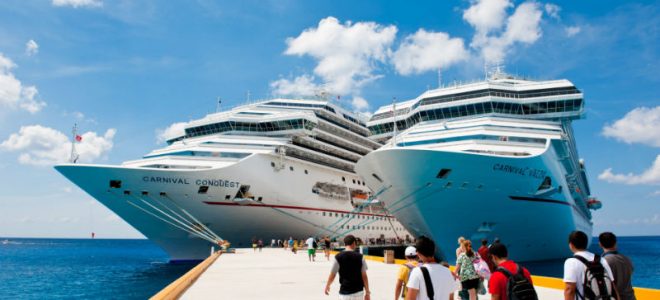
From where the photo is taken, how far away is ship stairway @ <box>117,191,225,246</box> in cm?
3019

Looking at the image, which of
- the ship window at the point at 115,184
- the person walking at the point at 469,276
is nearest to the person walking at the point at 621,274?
the person walking at the point at 469,276

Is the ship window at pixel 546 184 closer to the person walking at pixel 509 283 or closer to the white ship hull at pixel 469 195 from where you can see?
the white ship hull at pixel 469 195

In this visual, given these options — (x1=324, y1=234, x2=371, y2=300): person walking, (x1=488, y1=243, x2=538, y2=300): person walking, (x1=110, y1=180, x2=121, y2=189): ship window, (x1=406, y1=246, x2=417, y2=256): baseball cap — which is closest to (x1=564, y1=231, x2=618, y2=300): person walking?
(x1=488, y1=243, x2=538, y2=300): person walking

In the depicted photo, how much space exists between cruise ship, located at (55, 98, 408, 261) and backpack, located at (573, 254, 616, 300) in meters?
24.6

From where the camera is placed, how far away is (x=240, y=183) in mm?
31750

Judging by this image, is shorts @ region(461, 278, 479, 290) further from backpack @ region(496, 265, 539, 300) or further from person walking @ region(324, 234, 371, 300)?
backpack @ region(496, 265, 539, 300)

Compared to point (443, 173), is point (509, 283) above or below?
below

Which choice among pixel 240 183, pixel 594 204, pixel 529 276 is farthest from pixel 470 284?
pixel 594 204

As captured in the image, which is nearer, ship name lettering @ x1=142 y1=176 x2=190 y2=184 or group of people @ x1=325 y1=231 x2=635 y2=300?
group of people @ x1=325 y1=231 x2=635 y2=300

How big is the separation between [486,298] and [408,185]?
47.1 feet

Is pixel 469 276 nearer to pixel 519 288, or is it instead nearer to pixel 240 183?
pixel 519 288

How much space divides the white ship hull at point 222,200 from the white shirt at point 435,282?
83.7 feet

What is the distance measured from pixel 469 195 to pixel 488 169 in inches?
63.6

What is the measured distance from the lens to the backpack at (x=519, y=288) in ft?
16.3
